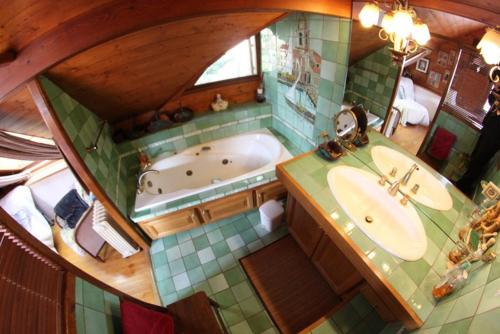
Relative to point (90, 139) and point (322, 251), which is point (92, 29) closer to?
point (90, 139)

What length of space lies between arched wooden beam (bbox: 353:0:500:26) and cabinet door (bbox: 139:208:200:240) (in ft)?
7.69

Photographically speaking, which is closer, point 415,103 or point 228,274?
point 415,103

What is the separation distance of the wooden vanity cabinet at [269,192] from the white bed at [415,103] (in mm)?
1381

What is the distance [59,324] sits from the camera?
81 cm

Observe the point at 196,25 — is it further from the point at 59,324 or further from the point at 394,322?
the point at 394,322

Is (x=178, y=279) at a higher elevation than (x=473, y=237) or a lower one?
higher

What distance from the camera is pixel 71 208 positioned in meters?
2.56

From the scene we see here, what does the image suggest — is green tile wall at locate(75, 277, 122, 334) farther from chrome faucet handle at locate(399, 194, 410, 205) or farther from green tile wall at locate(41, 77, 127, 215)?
chrome faucet handle at locate(399, 194, 410, 205)

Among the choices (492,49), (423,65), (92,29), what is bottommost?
(492,49)

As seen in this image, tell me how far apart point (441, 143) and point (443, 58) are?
460mm

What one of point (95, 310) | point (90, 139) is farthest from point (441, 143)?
point (90, 139)

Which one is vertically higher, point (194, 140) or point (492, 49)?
point (194, 140)

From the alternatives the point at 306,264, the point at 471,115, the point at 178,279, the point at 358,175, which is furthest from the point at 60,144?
the point at 471,115

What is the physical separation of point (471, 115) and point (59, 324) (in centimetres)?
195
